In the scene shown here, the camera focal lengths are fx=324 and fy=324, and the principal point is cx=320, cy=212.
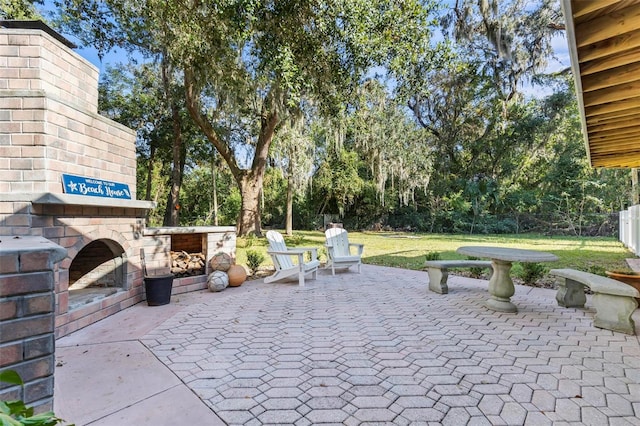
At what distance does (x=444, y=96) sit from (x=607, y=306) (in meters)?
13.8

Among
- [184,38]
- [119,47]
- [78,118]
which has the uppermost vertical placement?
[119,47]

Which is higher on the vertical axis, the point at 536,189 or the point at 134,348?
the point at 536,189

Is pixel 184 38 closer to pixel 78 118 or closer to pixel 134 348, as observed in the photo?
pixel 78 118

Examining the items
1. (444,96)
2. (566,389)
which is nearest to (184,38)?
(566,389)

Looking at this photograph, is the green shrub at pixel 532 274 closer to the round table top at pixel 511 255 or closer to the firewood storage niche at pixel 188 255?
the round table top at pixel 511 255

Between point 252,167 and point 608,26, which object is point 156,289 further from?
point 252,167

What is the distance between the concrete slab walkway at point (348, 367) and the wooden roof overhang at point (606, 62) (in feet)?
6.65

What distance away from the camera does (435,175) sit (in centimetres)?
1647

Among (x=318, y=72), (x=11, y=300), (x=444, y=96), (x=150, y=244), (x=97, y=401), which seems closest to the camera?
(x=11, y=300)

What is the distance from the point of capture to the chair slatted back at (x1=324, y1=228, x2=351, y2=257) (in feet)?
18.8

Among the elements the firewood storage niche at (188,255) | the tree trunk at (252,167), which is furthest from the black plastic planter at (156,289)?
the tree trunk at (252,167)

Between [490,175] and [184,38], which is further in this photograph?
[490,175]

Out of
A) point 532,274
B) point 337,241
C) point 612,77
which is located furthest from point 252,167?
point 612,77

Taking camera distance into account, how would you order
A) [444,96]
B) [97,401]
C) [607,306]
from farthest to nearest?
[444,96]
[607,306]
[97,401]
